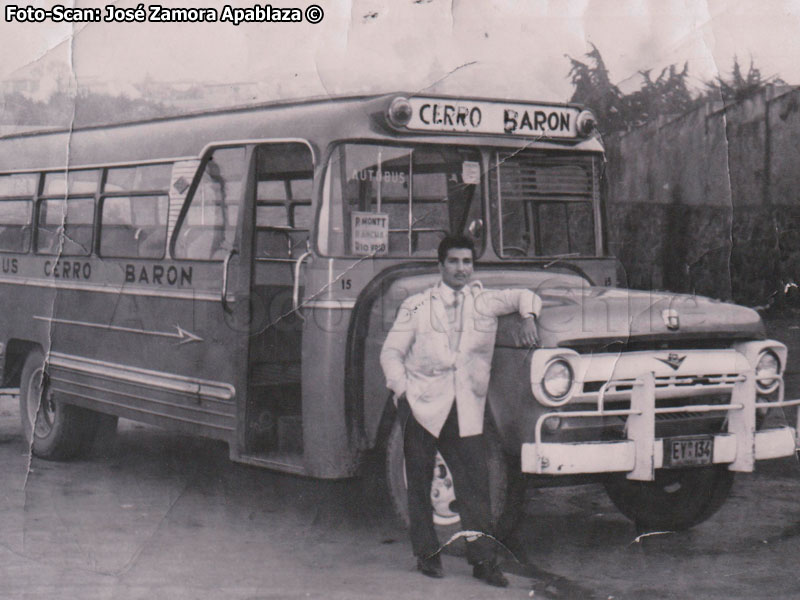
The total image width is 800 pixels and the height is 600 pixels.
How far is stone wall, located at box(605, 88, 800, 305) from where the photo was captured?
451 inches

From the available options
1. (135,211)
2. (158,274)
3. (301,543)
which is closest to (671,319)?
(301,543)

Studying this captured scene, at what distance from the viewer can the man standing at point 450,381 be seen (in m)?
5.26

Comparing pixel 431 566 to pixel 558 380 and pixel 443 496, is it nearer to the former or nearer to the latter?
pixel 443 496

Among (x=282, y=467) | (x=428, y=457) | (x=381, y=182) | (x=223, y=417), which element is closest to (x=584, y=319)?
(x=428, y=457)

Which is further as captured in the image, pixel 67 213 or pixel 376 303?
pixel 67 213

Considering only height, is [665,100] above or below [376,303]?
above

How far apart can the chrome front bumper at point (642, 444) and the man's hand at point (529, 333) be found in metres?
0.33

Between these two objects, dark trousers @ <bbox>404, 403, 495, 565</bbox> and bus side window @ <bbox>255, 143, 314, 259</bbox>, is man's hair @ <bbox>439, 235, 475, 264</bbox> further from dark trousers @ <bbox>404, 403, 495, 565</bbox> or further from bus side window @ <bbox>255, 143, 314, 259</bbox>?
bus side window @ <bbox>255, 143, 314, 259</bbox>

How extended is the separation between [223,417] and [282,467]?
63cm

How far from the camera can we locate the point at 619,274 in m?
7.02

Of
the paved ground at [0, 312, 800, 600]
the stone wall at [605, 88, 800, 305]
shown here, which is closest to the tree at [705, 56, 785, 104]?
the stone wall at [605, 88, 800, 305]

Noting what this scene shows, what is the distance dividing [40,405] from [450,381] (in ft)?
15.1

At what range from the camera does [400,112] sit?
6043 millimetres

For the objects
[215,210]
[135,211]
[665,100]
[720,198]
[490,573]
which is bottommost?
[490,573]
